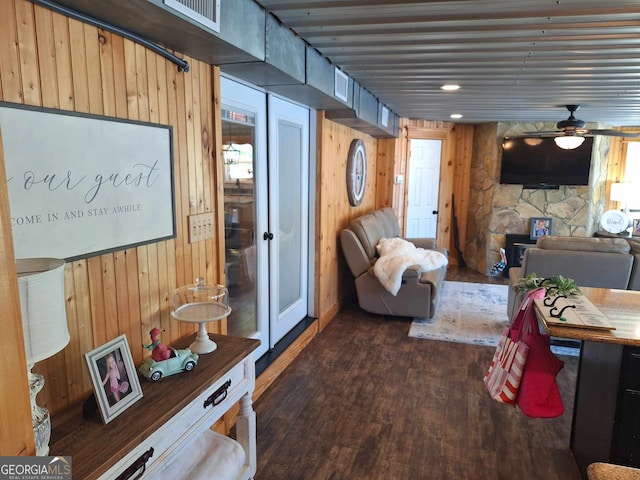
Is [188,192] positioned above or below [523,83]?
below

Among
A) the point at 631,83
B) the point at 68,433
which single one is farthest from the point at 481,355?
the point at 68,433

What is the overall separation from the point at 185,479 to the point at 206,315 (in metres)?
0.62

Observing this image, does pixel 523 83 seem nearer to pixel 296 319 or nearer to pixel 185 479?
pixel 296 319

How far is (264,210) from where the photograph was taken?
3.17m

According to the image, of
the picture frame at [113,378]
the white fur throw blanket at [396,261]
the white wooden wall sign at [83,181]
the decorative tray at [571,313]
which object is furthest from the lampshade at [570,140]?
the picture frame at [113,378]

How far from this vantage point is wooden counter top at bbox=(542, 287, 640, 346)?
1773 mm

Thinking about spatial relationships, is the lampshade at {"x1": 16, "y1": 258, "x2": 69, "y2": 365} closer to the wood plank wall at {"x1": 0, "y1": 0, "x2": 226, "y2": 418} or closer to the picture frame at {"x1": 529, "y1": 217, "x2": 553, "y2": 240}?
the wood plank wall at {"x1": 0, "y1": 0, "x2": 226, "y2": 418}

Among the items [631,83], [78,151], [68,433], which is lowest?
[68,433]

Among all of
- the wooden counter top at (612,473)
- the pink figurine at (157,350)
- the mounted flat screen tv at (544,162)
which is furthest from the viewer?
the mounted flat screen tv at (544,162)

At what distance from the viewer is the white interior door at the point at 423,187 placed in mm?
6828

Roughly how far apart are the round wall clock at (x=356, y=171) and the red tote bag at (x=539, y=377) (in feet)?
9.90

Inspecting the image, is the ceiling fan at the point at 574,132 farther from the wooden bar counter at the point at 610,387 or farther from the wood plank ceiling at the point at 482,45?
the wooden bar counter at the point at 610,387

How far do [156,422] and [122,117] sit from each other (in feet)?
3.50

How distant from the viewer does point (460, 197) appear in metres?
7.06
